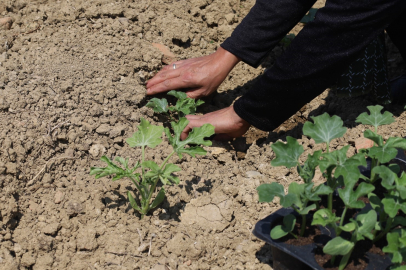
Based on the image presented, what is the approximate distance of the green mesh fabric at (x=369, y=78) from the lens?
307cm

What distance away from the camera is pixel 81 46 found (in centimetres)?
307

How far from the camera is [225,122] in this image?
2.81m

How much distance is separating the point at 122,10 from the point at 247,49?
1125 millimetres

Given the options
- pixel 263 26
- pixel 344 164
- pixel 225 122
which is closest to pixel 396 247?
pixel 344 164

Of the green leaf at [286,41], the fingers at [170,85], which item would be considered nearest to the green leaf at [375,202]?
the fingers at [170,85]

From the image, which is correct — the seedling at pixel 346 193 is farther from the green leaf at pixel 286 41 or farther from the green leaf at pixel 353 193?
the green leaf at pixel 286 41

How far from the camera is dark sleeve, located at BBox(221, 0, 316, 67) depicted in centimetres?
269

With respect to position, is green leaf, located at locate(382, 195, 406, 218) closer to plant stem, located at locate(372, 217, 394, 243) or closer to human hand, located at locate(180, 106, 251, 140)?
plant stem, located at locate(372, 217, 394, 243)

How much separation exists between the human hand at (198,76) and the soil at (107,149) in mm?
159

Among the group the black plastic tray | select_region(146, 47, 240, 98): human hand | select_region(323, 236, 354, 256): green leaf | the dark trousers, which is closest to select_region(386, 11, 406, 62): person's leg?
the dark trousers

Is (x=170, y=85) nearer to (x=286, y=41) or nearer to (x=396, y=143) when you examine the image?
(x=286, y=41)

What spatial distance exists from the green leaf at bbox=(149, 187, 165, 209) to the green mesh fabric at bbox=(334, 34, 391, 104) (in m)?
1.54

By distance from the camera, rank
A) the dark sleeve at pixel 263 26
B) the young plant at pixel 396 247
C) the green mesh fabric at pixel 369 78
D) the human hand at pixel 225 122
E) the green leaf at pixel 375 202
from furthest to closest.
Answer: the green mesh fabric at pixel 369 78
the human hand at pixel 225 122
the dark sleeve at pixel 263 26
the green leaf at pixel 375 202
the young plant at pixel 396 247

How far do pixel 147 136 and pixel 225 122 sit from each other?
0.70 metres
